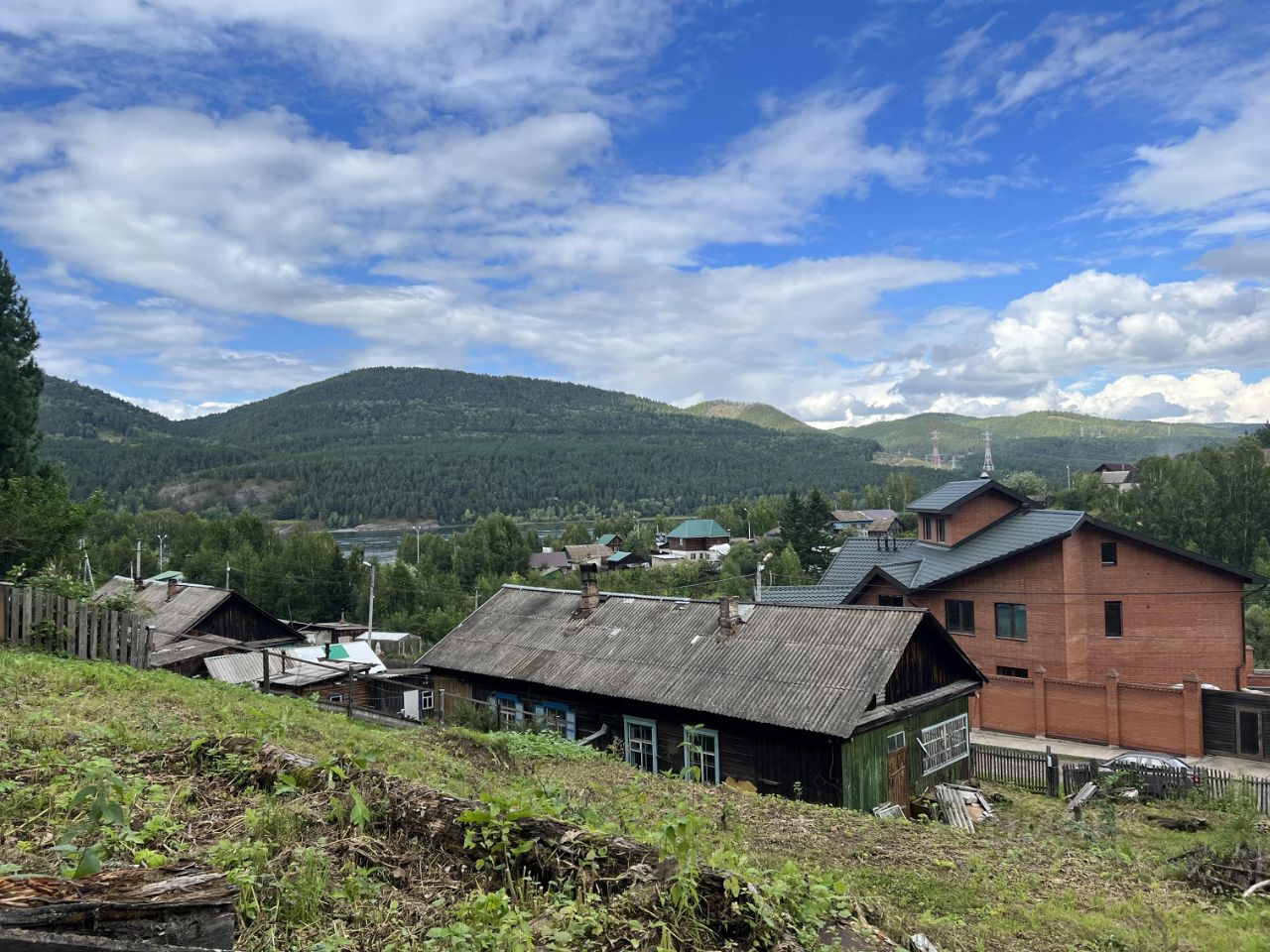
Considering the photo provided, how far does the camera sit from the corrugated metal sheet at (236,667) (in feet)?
77.8

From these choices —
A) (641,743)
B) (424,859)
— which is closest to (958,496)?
(641,743)

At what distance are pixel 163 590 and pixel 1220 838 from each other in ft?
125

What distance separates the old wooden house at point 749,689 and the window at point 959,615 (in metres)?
11.7

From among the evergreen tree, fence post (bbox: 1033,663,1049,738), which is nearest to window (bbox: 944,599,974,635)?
fence post (bbox: 1033,663,1049,738)

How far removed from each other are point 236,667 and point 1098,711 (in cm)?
2882

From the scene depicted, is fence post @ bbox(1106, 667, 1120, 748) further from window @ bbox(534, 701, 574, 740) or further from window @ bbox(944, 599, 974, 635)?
window @ bbox(534, 701, 574, 740)

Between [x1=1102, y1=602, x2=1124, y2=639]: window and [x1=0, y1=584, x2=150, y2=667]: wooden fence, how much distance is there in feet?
103

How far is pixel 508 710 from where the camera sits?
21781 millimetres

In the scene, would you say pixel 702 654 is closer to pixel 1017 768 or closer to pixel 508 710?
pixel 508 710

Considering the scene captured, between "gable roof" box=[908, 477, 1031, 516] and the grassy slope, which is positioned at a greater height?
"gable roof" box=[908, 477, 1031, 516]

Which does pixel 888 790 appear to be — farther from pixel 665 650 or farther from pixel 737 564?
pixel 737 564

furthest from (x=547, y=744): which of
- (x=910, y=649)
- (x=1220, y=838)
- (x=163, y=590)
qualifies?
(x=163, y=590)

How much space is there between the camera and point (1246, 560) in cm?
5791

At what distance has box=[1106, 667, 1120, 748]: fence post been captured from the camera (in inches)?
974
